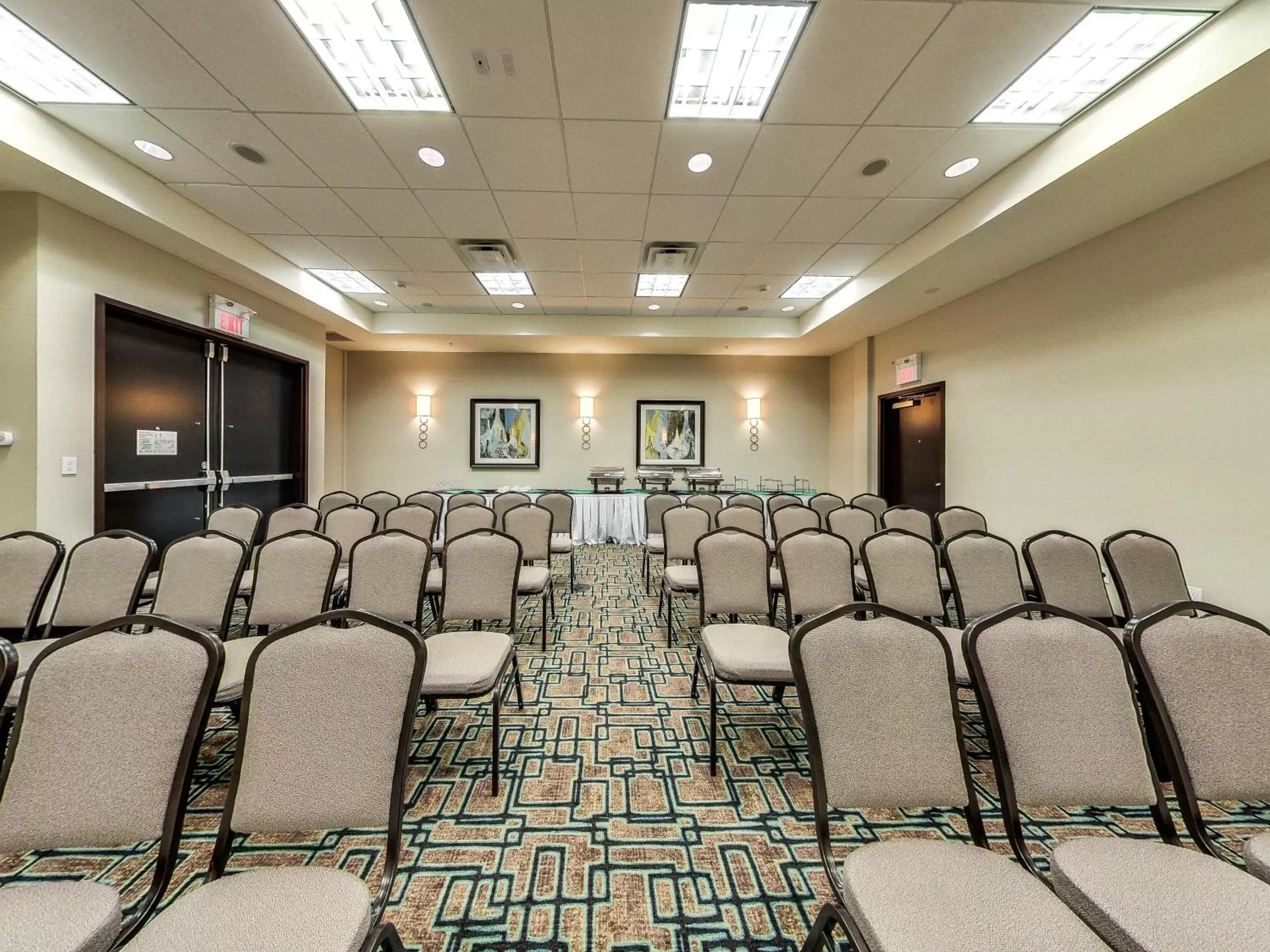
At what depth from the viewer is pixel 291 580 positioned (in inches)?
104

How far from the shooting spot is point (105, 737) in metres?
1.19

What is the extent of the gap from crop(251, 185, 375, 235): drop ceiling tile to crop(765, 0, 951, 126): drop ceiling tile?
3.53 m

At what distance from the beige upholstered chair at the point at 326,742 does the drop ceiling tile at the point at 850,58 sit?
126 inches

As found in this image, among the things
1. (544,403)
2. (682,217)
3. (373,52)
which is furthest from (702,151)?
(544,403)

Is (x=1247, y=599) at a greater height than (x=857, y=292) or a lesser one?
lesser

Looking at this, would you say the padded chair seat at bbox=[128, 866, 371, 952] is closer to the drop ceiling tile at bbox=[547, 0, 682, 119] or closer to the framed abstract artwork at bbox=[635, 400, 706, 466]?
the drop ceiling tile at bbox=[547, 0, 682, 119]

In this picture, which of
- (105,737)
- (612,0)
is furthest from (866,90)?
(105,737)

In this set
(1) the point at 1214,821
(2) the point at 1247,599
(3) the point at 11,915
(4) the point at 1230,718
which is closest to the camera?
(3) the point at 11,915

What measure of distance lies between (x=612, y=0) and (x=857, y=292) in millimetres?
4451

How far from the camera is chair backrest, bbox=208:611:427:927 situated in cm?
122

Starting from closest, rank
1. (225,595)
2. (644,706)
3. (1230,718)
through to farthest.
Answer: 1. (1230,718)
2. (225,595)
3. (644,706)

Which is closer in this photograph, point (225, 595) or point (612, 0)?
point (612, 0)

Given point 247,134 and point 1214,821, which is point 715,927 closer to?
point 1214,821

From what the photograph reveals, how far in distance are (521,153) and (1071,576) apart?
14.2 feet
